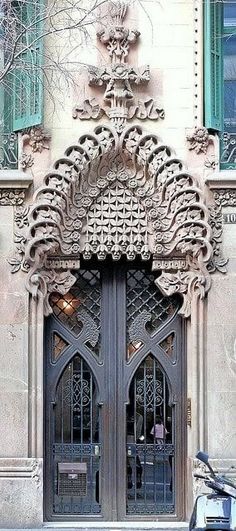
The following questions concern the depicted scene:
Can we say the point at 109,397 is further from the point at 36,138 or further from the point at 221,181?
the point at 36,138

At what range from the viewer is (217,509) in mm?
10789

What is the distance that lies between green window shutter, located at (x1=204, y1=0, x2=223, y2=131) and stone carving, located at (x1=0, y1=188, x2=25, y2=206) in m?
2.62

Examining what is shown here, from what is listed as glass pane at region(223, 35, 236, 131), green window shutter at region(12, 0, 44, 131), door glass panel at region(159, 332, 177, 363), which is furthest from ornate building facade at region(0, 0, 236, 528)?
glass pane at region(223, 35, 236, 131)

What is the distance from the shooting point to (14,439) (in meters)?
14.6

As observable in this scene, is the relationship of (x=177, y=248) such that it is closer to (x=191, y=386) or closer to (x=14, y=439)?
(x=191, y=386)

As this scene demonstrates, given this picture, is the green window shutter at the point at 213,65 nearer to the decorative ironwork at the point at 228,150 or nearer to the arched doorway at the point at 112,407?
the decorative ironwork at the point at 228,150

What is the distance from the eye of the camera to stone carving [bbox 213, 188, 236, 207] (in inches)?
590

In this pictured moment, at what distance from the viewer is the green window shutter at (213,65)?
1494 cm

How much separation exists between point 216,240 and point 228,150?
126 cm

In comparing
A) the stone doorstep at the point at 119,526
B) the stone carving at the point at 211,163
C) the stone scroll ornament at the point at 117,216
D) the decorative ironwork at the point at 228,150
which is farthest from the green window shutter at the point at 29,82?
the stone doorstep at the point at 119,526

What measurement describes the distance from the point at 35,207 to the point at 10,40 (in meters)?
2.64

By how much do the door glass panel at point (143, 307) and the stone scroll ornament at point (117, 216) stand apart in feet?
1.33

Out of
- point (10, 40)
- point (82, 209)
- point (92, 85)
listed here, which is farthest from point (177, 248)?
point (10, 40)

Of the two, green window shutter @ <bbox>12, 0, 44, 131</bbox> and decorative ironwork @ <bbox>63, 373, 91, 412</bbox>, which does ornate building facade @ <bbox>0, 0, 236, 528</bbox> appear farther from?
green window shutter @ <bbox>12, 0, 44, 131</bbox>
